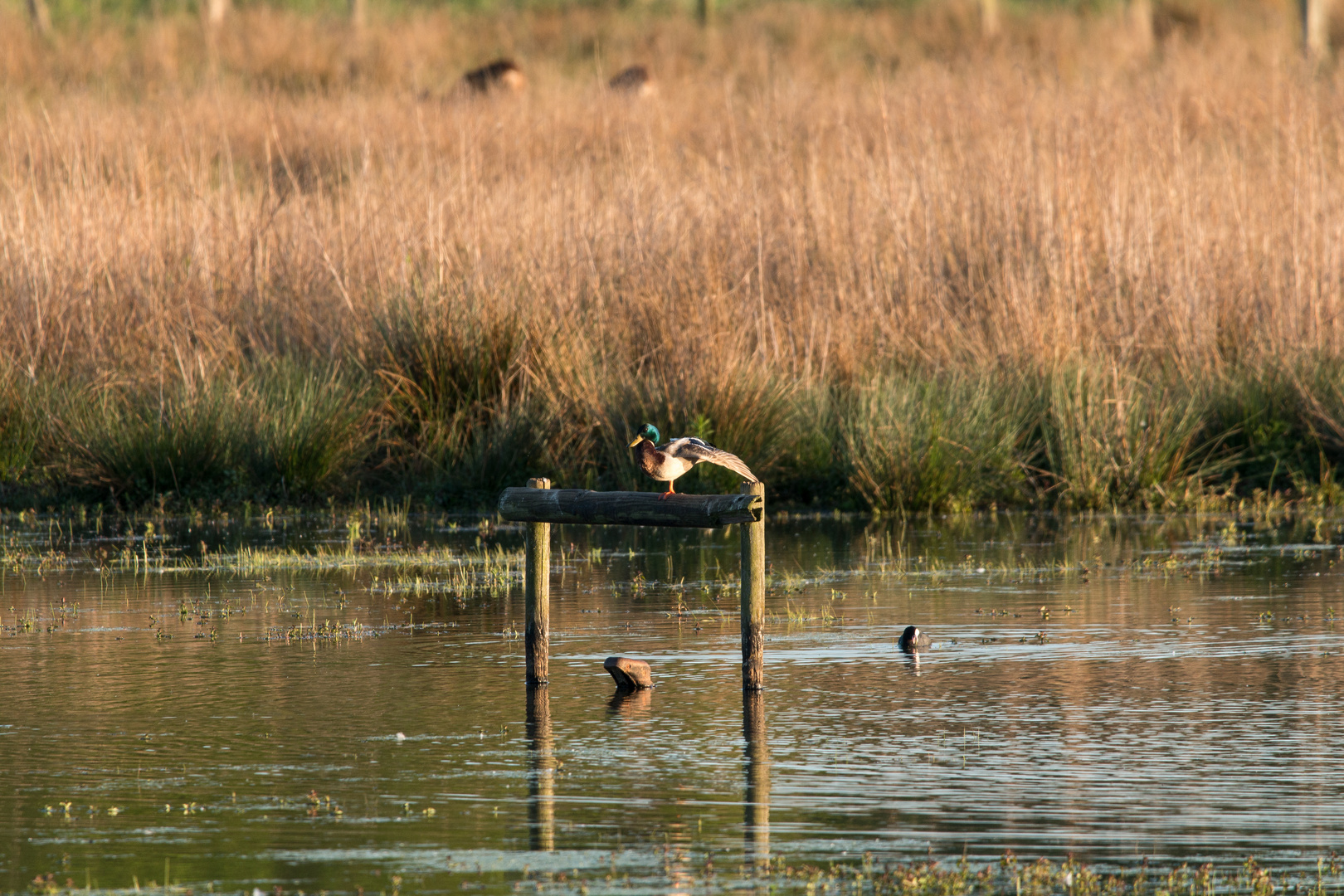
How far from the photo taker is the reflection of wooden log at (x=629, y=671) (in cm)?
870

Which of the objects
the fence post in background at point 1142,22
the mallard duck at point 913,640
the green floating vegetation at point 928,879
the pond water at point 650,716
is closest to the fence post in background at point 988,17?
the fence post in background at point 1142,22

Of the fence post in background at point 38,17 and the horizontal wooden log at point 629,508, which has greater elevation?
the fence post in background at point 38,17

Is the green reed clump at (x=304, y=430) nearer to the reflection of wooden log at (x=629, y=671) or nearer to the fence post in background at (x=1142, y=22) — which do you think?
the reflection of wooden log at (x=629, y=671)

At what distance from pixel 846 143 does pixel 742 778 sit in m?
12.4

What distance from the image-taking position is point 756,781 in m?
7.14

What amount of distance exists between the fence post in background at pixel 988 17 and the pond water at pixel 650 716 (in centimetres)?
2747

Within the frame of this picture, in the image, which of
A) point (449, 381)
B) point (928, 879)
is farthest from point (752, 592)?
point (449, 381)

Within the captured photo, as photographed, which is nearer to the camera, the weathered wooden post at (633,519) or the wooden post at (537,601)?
the weathered wooden post at (633,519)

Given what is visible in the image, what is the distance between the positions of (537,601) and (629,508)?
0.72m

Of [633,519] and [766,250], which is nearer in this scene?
[633,519]

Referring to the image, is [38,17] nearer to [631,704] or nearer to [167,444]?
[167,444]

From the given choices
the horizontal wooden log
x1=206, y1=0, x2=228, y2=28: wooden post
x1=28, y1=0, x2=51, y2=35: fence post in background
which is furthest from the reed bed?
x1=28, y1=0, x2=51, y2=35: fence post in background

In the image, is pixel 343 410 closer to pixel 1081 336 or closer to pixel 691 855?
pixel 1081 336

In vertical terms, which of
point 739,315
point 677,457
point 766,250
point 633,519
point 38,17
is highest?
point 38,17
